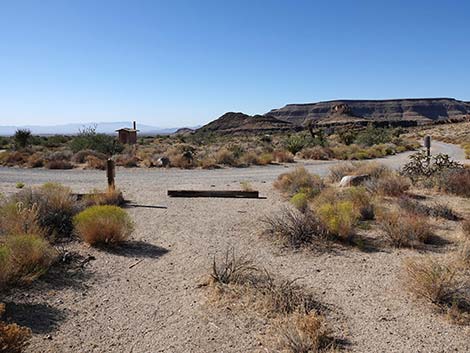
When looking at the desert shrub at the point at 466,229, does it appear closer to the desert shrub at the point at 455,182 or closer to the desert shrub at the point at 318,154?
the desert shrub at the point at 455,182

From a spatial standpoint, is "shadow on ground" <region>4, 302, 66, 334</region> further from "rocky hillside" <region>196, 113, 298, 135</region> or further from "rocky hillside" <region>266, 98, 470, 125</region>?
"rocky hillside" <region>266, 98, 470, 125</region>

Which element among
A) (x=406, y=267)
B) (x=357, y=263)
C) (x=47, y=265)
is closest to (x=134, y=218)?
(x=47, y=265)

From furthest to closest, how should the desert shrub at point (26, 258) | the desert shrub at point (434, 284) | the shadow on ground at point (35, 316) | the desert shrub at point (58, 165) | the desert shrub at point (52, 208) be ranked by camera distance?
1. the desert shrub at point (58, 165)
2. the desert shrub at point (52, 208)
3. the desert shrub at point (26, 258)
4. the desert shrub at point (434, 284)
5. the shadow on ground at point (35, 316)

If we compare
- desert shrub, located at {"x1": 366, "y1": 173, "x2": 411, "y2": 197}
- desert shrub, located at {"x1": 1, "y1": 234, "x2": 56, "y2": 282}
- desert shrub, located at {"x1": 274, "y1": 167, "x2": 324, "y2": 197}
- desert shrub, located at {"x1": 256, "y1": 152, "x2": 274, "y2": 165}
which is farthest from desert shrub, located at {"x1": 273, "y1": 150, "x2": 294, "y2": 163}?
desert shrub, located at {"x1": 1, "y1": 234, "x2": 56, "y2": 282}

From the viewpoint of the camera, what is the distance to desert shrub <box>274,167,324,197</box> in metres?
13.5

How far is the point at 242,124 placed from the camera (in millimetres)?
143125

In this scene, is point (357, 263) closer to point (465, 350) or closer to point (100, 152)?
point (465, 350)

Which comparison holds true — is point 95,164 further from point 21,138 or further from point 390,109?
point 390,109

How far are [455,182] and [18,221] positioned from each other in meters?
12.6

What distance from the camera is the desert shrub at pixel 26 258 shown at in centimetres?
621

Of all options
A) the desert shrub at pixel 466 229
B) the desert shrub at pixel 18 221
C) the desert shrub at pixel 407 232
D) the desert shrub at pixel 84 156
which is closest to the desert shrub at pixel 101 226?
the desert shrub at pixel 18 221

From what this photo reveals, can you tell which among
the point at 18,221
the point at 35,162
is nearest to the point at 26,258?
the point at 18,221

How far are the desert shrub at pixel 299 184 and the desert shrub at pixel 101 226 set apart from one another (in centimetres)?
650

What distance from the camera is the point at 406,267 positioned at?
6801 millimetres
